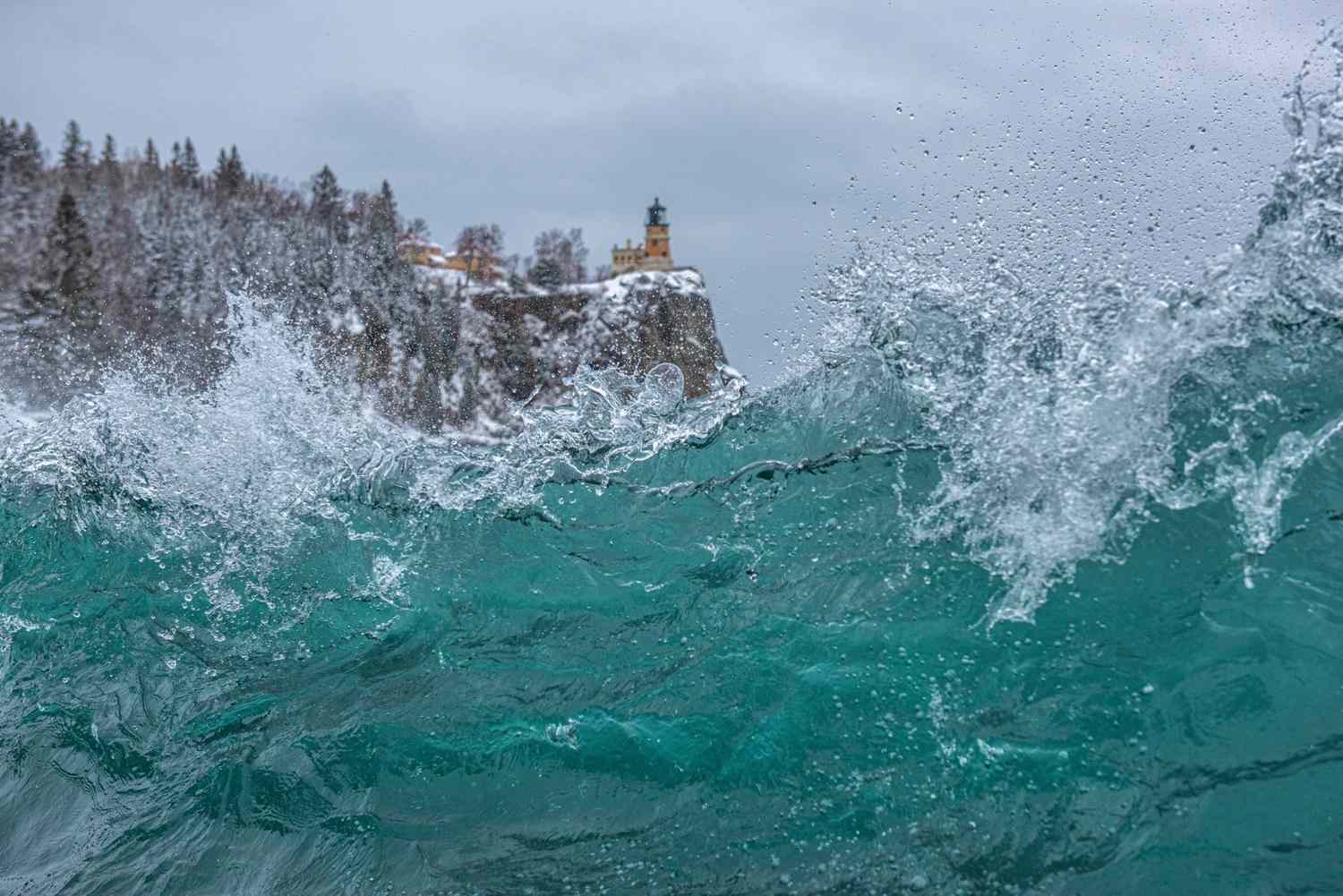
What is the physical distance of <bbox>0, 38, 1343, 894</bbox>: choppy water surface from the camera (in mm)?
2574

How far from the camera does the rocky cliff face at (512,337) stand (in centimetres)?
2102

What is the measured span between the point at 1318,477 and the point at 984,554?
2.88ft

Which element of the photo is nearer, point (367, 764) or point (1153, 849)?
point (1153, 849)

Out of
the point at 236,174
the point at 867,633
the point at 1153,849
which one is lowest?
the point at 1153,849

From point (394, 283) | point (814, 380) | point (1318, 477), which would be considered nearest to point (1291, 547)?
point (1318, 477)

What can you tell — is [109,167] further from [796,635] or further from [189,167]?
[796,635]

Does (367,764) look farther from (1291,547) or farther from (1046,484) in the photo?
(1291,547)

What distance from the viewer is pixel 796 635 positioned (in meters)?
3.28

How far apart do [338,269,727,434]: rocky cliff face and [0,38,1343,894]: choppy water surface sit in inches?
626

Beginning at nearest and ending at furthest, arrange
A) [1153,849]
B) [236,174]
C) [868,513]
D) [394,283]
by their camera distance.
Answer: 1. [1153,849]
2. [868,513]
3. [394,283]
4. [236,174]

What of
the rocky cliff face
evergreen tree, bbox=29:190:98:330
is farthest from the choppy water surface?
evergreen tree, bbox=29:190:98:330

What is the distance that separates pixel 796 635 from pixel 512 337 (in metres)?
20.6

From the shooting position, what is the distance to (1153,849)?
2326 millimetres

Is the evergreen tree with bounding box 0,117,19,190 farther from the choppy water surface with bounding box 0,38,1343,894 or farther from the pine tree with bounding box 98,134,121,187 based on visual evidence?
the choppy water surface with bounding box 0,38,1343,894
